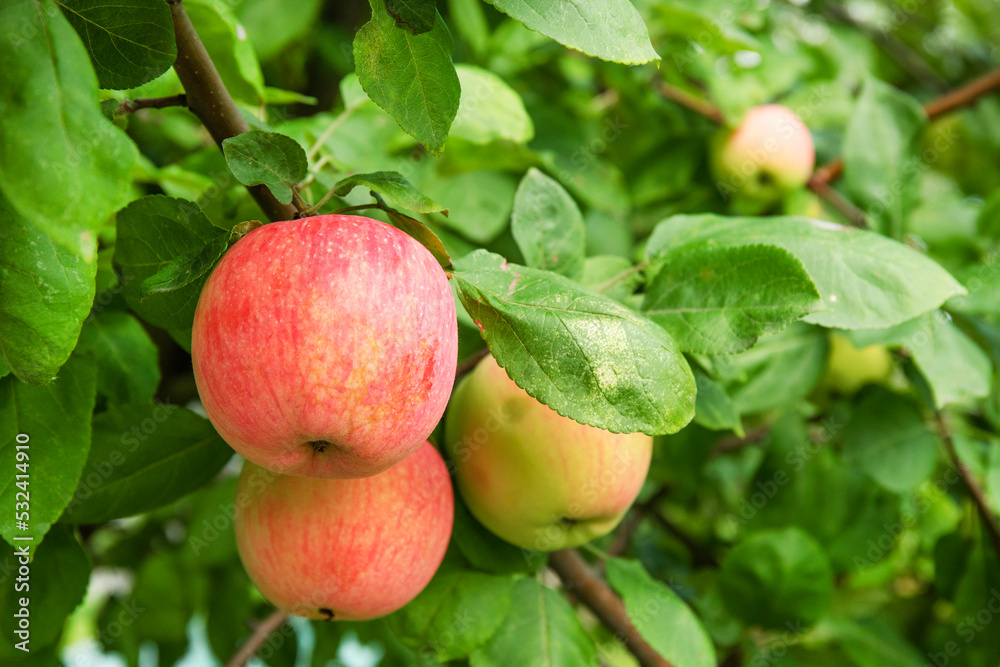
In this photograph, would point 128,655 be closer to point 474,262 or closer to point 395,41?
point 474,262

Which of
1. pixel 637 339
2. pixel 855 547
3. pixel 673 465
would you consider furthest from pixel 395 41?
pixel 855 547

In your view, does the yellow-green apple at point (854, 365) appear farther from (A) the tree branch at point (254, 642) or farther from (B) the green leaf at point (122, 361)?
(B) the green leaf at point (122, 361)

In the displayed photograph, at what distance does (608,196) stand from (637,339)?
36.9 inches

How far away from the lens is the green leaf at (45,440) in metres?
0.70

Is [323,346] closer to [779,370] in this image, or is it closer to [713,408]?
[713,408]

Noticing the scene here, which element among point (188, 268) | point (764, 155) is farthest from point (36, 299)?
point (764, 155)

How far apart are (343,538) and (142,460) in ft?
0.94

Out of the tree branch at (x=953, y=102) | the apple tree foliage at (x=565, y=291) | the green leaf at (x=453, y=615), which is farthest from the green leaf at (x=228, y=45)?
the tree branch at (x=953, y=102)

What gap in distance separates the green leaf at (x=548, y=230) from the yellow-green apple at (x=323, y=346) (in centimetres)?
29

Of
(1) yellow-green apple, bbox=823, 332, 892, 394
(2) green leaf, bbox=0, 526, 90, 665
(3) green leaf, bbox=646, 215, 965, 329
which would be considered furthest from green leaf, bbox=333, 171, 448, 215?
(1) yellow-green apple, bbox=823, 332, 892, 394

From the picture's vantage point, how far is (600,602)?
114 cm

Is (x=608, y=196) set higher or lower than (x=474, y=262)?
lower

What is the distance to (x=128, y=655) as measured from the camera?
1.66 meters

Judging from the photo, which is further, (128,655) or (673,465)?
(128,655)
